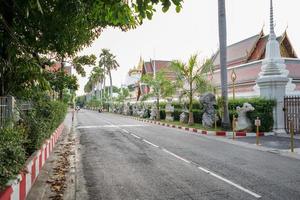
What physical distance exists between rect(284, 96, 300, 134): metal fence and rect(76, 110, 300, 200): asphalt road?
8043mm

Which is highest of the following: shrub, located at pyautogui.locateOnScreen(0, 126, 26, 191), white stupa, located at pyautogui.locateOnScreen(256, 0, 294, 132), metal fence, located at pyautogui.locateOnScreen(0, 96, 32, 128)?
white stupa, located at pyautogui.locateOnScreen(256, 0, 294, 132)

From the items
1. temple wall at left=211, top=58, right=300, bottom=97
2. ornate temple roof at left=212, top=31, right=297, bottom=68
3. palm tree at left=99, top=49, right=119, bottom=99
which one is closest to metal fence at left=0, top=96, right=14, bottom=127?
temple wall at left=211, top=58, right=300, bottom=97

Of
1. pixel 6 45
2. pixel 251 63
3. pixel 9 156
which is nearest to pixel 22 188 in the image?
pixel 9 156

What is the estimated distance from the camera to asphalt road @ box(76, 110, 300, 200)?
6559 mm

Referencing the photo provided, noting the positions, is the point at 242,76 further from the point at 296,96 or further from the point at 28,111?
the point at 28,111

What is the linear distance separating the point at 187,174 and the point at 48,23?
5.14 m

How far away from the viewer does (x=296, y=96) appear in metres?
19.6

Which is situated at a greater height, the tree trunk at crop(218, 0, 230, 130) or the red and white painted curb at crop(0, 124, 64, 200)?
the tree trunk at crop(218, 0, 230, 130)

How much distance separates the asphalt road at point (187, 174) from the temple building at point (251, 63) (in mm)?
13044

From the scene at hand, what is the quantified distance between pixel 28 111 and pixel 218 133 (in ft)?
36.9

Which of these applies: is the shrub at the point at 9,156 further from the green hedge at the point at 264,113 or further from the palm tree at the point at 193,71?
the palm tree at the point at 193,71

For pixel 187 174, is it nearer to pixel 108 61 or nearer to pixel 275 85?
pixel 275 85

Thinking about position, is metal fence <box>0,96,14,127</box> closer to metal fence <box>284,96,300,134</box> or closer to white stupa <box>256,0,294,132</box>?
white stupa <box>256,0,294,132</box>

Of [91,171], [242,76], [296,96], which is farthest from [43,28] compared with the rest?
[242,76]
